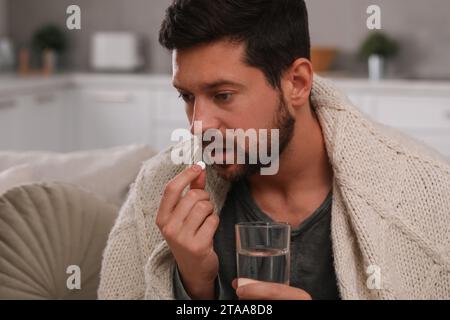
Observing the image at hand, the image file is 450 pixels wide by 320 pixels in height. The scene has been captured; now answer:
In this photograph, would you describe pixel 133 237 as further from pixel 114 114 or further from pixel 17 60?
pixel 17 60

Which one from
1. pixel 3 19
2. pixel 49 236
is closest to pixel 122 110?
pixel 3 19

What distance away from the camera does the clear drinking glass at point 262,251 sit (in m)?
0.97

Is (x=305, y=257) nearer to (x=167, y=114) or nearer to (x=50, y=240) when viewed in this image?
(x=50, y=240)

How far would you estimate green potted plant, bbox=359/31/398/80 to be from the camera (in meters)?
4.01

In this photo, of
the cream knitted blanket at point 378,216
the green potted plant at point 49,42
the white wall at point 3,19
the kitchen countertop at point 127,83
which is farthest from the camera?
the white wall at point 3,19

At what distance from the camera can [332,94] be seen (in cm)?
133

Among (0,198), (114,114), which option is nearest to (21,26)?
(114,114)

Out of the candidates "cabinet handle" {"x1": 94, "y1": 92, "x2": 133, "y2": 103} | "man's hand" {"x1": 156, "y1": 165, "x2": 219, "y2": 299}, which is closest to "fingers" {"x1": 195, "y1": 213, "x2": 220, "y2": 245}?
"man's hand" {"x1": 156, "y1": 165, "x2": 219, "y2": 299}

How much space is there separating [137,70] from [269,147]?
3285mm

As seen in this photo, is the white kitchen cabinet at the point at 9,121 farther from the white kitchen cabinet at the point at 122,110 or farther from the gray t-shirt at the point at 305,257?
the gray t-shirt at the point at 305,257

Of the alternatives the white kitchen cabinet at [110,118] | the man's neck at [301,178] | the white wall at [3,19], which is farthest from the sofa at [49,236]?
the white wall at [3,19]

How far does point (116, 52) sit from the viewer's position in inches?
170

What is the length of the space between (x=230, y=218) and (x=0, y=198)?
42cm

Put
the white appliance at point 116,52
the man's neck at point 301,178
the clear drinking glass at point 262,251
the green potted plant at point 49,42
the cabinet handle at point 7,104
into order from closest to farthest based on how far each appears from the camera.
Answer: the clear drinking glass at point 262,251 → the man's neck at point 301,178 → the cabinet handle at point 7,104 → the white appliance at point 116,52 → the green potted plant at point 49,42
